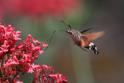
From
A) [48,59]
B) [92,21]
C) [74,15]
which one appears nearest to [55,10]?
[74,15]

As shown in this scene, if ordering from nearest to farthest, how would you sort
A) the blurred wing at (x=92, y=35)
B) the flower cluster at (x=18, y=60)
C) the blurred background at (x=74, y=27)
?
the flower cluster at (x=18, y=60) → the blurred wing at (x=92, y=35) → the blurred background at (x=74, y=27)

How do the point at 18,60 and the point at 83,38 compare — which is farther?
the point at 83,38

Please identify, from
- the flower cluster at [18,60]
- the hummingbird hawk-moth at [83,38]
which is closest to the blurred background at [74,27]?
the hummingbird hawk-moth at [83,38]

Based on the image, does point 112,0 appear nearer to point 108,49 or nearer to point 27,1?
point 108,49

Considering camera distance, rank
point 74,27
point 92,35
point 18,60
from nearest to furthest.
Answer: point 18,60
point 92,35
point 74,27

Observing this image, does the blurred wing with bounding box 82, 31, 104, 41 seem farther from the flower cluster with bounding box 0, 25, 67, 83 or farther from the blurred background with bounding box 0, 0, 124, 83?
the blurred background with bounding box 0, 0, 124, 83

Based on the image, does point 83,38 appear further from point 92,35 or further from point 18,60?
point 18,60

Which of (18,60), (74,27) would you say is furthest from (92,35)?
(74,27)

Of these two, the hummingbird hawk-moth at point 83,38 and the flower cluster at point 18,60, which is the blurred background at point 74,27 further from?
the flower cluster at point 18,60
